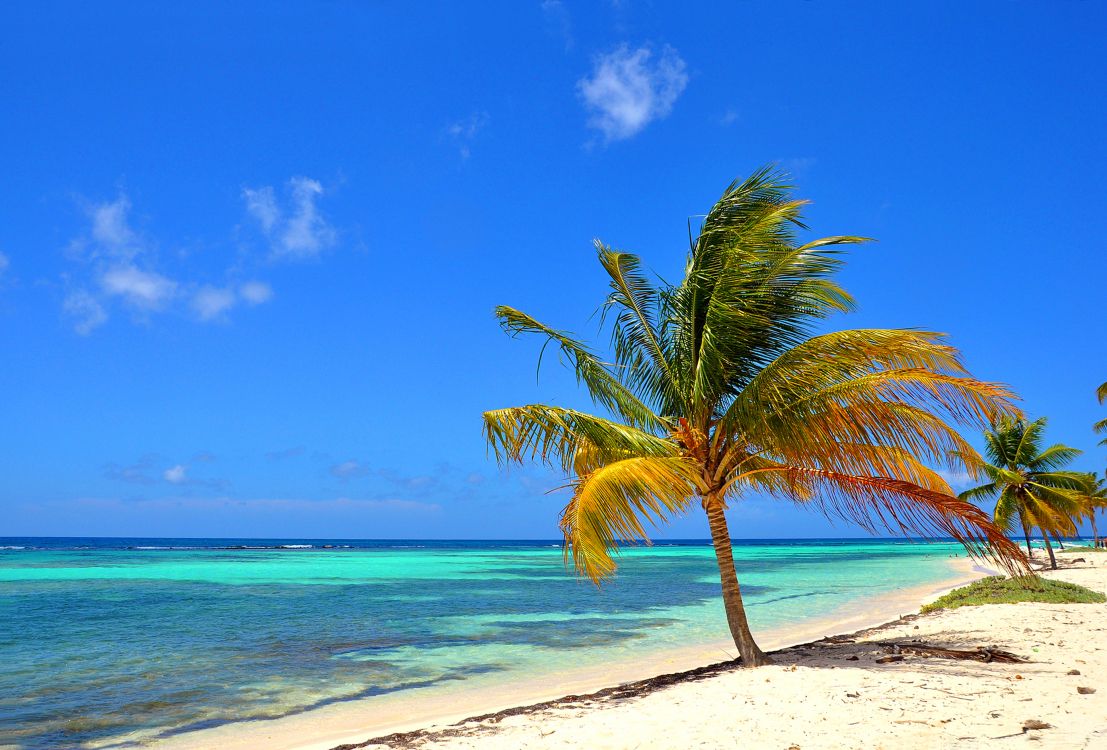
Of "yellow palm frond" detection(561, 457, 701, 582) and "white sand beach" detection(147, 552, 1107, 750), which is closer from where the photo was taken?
"white sand beach" detection(147, 552, 1107, 750)

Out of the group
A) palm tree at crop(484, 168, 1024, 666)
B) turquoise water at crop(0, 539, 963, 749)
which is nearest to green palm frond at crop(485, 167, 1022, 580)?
palm tree at crop(484, 168, 1024, 666)

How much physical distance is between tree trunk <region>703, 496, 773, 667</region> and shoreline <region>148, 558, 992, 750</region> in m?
0.60

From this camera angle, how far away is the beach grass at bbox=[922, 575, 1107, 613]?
13.3 meters

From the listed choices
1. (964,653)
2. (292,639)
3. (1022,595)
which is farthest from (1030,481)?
(292,639)

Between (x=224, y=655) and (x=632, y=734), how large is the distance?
372 inches

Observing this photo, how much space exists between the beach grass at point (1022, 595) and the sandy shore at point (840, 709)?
5284mm

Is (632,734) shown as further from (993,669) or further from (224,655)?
(224,655)

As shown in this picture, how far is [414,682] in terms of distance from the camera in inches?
397

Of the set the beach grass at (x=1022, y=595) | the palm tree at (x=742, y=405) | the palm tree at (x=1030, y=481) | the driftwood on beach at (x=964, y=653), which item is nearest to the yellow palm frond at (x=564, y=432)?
the palm tree at (x=742, y=405)

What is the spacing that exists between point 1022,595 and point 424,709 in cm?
1195

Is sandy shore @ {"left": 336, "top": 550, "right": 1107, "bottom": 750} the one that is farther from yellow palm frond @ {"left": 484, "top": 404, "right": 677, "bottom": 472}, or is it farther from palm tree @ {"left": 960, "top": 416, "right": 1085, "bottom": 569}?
palm tree @ {"left": 960, "top": 416, "right": 1085, "bottom": 569}

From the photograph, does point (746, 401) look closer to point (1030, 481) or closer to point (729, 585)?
point (729, 585)

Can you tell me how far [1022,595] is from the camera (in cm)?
1364

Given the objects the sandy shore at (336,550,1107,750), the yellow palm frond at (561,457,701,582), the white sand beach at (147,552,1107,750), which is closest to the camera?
the sandy shore at (336,550,1107,750)
